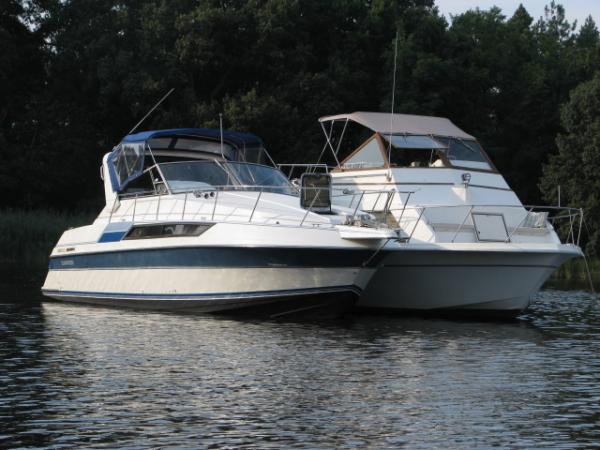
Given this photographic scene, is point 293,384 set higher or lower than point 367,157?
lower

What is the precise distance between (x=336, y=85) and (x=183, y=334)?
3294 cm

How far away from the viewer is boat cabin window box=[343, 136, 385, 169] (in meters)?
23.7

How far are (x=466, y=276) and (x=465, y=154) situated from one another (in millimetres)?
4478

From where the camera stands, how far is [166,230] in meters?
20.6

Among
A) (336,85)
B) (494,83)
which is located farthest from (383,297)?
(494,83)

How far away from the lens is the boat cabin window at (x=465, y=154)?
23.9m

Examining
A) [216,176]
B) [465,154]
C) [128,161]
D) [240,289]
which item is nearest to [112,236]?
[128,161]

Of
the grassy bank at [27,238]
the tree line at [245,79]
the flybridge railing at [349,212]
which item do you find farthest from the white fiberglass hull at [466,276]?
the tree line at [245,79]

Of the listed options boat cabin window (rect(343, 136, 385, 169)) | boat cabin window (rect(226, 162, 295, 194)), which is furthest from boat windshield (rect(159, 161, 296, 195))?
boat cabin window (rect(343, 136, 385, 169))

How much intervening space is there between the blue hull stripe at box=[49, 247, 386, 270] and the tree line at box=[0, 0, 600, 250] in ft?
85.6

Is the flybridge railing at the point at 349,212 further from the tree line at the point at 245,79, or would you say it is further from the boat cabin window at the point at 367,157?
the tree line at the point at 245,79

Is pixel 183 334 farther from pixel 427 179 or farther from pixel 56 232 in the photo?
pixel 56 232

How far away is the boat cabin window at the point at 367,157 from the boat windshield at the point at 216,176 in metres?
2.54

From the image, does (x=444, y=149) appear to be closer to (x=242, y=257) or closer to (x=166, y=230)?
(x=242, y=257)
